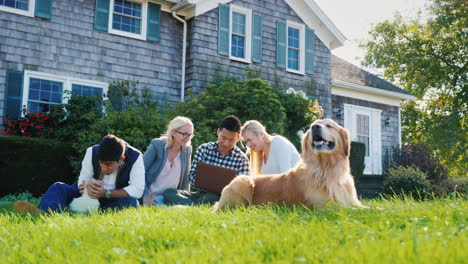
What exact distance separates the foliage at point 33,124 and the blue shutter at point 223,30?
5.01 m

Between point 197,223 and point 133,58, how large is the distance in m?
9.16

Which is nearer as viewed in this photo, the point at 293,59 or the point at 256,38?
the point at 256,38

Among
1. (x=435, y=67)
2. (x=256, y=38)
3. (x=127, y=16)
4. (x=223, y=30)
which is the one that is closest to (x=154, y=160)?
(x=127, y=16)

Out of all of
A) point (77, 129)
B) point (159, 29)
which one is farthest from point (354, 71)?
point (77, 129)

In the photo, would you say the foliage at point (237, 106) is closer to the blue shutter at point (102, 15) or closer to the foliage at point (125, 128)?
the foliage at point (125, 128)

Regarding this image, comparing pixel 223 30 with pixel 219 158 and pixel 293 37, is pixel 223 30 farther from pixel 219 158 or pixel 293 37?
pixel 219 158

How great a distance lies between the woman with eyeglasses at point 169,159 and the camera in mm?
6359

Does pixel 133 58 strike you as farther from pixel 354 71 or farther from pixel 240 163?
pixel 354 71

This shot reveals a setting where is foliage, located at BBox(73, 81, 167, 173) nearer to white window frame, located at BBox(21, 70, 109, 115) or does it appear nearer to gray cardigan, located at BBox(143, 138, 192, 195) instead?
white window frame, located at BBox(21, 70, 109, 115)

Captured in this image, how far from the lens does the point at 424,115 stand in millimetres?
24625

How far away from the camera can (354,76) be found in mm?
18125

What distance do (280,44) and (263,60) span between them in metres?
0.91

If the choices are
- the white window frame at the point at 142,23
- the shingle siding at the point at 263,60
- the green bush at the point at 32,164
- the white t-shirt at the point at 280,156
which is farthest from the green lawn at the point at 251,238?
the shingle siding at the point at 263,60

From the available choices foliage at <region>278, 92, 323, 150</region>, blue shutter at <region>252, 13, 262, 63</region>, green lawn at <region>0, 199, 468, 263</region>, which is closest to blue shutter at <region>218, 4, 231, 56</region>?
blue shutter at <region>252, 13, 262, 63</region>
